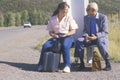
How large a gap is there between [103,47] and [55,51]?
1077 millimetres

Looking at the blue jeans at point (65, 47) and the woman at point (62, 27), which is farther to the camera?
the woman at point (62, 27)

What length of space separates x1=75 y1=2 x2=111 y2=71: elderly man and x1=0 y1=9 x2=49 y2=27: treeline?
305 ft

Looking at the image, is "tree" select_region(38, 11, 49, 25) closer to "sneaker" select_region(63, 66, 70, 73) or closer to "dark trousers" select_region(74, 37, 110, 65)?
"dark trousers" select_region(74, 37, 110, 65)

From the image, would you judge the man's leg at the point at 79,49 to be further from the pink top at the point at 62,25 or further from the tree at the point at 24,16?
the tree at the point at 24,16

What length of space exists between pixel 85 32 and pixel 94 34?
1.09ft

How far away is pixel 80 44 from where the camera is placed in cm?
1023

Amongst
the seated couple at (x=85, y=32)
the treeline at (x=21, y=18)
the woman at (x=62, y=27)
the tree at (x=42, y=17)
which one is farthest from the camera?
the tree at (x=42, y=17)

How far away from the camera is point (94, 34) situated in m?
10.4

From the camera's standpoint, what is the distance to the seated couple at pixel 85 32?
1015cm

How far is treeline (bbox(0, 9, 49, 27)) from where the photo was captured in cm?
10756

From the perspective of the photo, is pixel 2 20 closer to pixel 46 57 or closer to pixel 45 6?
pixel 45 6

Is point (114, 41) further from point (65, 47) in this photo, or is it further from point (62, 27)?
point (65, 47)

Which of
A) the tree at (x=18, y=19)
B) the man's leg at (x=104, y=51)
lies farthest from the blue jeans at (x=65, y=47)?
the tree at (x=18, y=19)

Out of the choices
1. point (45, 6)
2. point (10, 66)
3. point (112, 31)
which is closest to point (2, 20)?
point (45, 6)
